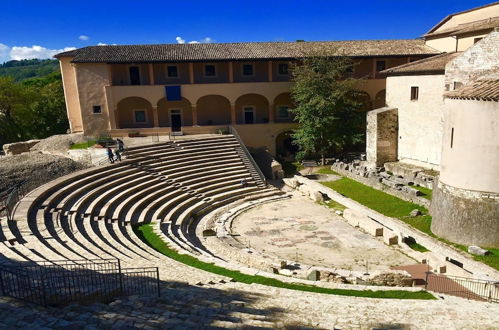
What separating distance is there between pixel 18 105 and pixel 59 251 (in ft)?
122

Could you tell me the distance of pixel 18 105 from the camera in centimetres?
4375

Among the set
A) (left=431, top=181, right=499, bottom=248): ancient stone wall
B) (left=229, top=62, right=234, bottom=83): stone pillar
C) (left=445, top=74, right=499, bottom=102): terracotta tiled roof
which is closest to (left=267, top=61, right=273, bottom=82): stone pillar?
(left=229, top=62, right=234, bottom=83): stone pillar

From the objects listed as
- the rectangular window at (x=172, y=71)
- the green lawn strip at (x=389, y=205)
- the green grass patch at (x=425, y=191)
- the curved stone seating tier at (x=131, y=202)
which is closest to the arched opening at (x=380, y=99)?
the green lawn strip at (x=389, y=205)

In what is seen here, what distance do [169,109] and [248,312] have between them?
3074 cm

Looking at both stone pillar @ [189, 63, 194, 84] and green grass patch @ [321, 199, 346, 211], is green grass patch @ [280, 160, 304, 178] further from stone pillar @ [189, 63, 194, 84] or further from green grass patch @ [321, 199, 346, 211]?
stone pillar @ [189, 63, 194, 84]

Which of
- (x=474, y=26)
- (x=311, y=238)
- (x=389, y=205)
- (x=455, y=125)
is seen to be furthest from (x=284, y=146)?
(x=455, y=125)

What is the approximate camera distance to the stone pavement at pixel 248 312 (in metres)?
8.21

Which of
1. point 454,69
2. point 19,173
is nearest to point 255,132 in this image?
point 454,69

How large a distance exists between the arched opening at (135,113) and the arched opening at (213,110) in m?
4.83

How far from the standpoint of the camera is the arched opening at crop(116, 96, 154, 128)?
3778 cm

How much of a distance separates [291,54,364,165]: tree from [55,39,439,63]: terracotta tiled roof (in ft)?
6.18

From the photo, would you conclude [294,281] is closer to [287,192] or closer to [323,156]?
[287,192]

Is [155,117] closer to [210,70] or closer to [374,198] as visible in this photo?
[210,70]

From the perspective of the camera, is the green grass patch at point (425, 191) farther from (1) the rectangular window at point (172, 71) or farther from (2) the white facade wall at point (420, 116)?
(1) the rectangular window at point (172, 71)
